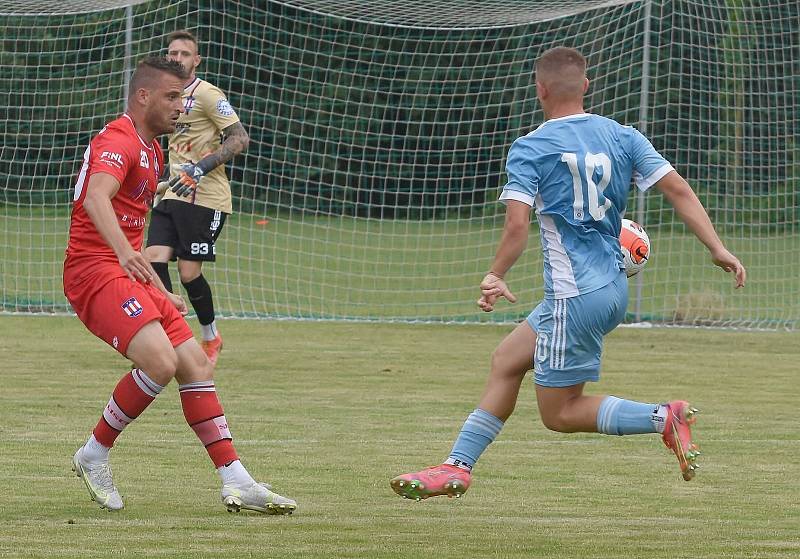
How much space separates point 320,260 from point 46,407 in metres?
11.7

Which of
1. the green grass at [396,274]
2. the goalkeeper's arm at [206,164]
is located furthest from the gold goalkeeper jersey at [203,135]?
the green grass at [396,274]

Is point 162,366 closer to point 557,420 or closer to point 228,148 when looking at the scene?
point 557,420

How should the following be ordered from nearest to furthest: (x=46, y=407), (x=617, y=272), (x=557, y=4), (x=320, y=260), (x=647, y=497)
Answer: (x=617, y=272) → (x=647, y=497) → (x=46, y=407) → (x=557, y=4) → (x=320, y=260)

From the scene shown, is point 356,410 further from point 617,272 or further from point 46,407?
point 617,272

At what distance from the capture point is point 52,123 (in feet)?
55.2

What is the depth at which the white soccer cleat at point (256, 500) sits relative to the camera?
552 cm

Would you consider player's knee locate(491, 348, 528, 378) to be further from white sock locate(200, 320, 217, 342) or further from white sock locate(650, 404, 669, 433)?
white sock locate(200, 320, 217, 342)

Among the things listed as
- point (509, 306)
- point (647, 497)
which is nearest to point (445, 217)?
point (509, 306)

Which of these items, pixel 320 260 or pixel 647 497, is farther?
pixel 320 260

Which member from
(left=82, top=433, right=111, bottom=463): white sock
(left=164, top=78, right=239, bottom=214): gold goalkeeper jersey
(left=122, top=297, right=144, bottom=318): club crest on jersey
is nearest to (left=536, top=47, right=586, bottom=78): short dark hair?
(left=122, top=297, right=144, bottom=318): club crest on jersey

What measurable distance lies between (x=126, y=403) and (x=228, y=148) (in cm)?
453

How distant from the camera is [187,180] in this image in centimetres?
998

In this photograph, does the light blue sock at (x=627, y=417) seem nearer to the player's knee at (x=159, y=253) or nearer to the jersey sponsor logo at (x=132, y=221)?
the jersey sponsor logo at (x=132, y=221)

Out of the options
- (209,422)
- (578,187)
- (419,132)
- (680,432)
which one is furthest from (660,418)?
(419,132)
